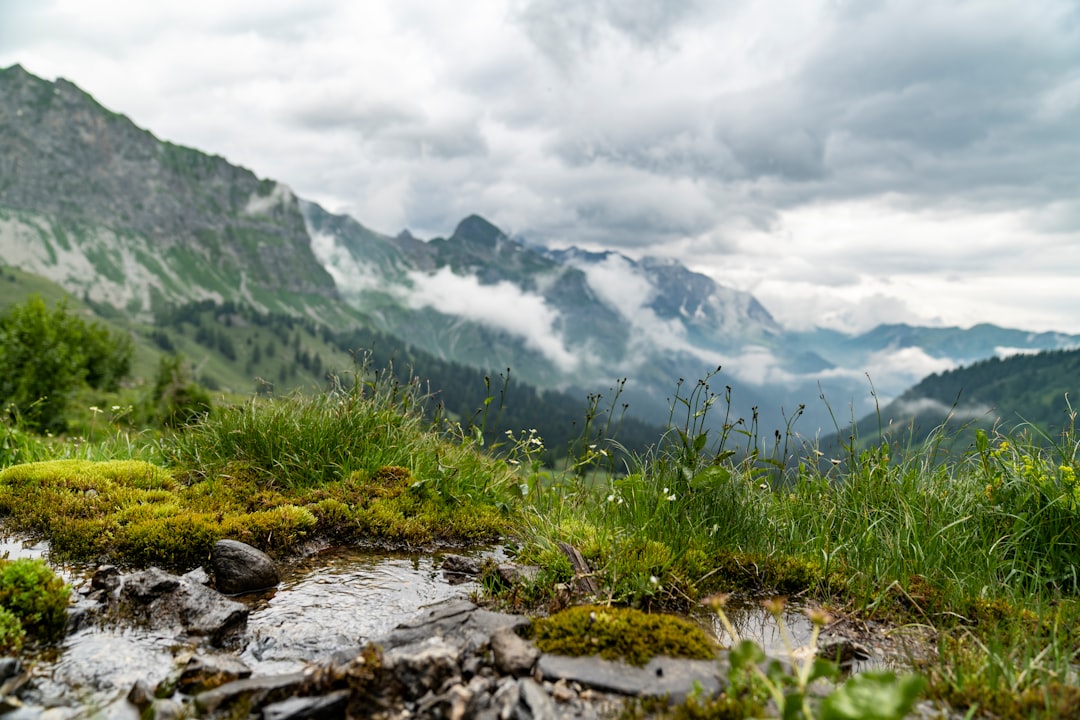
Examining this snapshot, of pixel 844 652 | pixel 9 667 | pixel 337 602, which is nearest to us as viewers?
pixel 9 667

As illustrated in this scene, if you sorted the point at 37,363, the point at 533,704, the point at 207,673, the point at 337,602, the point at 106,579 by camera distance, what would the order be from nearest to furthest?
the point at 533,704
the point at 207,673
the point at 106,579
the point at 337,602
the point at 37,363

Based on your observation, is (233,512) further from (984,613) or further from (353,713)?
(984,613)

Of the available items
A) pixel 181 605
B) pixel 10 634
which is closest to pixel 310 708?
pixel 181 605

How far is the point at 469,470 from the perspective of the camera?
938 cm

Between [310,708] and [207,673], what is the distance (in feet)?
3.64

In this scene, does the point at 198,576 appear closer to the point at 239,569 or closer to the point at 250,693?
the point at 239,569

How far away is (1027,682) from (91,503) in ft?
31.5

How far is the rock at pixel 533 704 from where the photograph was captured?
3.98 meters

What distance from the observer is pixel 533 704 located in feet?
13.2

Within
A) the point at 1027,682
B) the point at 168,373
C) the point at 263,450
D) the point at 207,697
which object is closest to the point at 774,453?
Answer: the point at 1027,682

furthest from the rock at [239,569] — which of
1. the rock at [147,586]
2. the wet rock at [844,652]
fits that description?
the wet rock at [844,652]

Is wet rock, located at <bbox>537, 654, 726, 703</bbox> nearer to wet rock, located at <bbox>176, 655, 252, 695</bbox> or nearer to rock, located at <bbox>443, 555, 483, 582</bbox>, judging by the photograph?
wet rock, located at <bbox>176, 655, 252, 695</bbox>

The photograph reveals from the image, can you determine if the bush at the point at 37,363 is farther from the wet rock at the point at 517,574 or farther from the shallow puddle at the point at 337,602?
the wet rock at the point at 517,574

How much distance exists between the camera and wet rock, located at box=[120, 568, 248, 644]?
5.37 m
